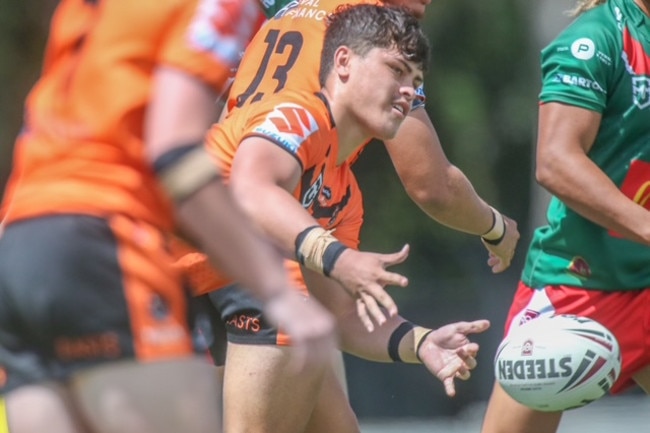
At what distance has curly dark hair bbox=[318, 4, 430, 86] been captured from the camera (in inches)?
185

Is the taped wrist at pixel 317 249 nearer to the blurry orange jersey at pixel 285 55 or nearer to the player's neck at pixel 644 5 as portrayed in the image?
the blurry orange jersey at pixel 285 55

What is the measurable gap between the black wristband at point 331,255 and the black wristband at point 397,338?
0.84 metres

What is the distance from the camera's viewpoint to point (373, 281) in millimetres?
3707

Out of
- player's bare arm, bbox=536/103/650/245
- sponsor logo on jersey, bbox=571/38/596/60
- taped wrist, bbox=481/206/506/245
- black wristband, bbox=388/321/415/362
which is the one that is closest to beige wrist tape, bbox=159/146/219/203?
black wristband, bbox=388/321/415/362

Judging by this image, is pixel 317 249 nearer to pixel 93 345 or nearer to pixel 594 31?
pixel 93 345

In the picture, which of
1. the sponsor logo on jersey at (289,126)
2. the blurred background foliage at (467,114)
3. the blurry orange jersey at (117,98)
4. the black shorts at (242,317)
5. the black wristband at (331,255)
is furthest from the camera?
the blurred background foliage at (467,114)

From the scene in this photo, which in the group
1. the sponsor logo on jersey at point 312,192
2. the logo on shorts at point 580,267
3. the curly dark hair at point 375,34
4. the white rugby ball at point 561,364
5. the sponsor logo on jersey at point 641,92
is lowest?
the white rugby ball at point 561,364

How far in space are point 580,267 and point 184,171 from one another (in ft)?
9.13

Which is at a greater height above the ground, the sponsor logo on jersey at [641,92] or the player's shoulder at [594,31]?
the player's shoulder at [594,31]

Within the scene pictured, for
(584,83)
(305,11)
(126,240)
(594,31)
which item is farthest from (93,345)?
(594,31)

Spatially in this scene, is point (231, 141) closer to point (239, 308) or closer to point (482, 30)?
point (239, 308)

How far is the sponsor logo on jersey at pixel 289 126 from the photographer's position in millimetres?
4332

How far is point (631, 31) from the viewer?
5211mm

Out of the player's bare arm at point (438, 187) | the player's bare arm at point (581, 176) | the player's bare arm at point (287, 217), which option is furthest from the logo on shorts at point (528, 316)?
the player's bare arm at point (287, 217)
